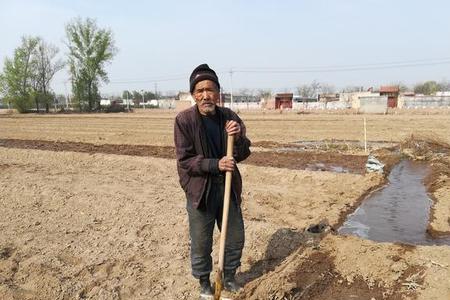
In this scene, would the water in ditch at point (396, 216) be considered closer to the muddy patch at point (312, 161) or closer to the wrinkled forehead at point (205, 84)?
the muddy patch at point (312, 161)

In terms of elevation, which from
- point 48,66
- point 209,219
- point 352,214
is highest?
point 48,66

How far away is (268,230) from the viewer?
5512 mm

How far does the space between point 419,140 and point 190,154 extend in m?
13.6

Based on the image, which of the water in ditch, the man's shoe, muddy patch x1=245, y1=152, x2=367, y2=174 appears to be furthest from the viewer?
muddy patch x1=245, y1=152, x2=367, y2=174

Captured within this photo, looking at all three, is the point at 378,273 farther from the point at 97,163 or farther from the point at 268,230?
the point at 97,163

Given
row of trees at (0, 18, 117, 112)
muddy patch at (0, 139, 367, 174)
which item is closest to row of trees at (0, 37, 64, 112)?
row of trees at (0, 18, 117, 112)

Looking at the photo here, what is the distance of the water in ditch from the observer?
6.21 meters

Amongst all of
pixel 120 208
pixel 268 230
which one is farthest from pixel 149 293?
pixel 120 208

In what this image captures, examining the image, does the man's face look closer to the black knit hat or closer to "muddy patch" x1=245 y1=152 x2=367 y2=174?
the black knit hat

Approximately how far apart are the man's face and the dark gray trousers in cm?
64

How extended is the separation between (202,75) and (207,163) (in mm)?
708

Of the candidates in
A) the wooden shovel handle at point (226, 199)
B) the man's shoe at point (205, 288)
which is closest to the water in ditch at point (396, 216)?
the man's shoe at point (205, 288)

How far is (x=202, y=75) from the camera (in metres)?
3.49

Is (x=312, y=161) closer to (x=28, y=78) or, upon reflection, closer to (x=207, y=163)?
(x=207, y=163)
